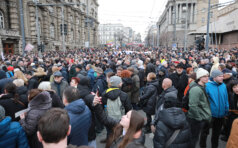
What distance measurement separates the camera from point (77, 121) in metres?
2.63

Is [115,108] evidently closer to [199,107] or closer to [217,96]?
[199,107]

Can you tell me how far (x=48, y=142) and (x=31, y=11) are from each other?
29.3 m

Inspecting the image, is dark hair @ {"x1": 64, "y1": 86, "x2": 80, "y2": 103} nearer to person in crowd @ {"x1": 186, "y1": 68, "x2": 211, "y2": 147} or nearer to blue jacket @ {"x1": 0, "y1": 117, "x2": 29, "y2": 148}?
blue jacket @ {"x1": 0, "y1": 117, "x2": 29, "y2": 148}

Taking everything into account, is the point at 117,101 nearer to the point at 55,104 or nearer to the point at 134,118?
the point at 55,104

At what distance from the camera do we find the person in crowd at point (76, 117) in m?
2.62

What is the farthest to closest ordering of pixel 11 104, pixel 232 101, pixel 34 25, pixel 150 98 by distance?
pixel 34 25 < pixel 150 98 < pixel 232 101 < pixel 11 104

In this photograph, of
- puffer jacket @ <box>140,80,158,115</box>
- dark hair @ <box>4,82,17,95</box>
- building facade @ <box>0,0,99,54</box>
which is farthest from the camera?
building facade @ <box>0,0,99,54</box>

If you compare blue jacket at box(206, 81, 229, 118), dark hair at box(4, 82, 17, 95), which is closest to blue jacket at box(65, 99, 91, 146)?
dark hair at box(4, 82, 17, 95)

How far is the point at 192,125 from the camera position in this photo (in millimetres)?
3779

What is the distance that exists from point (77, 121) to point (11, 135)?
0.88 meters

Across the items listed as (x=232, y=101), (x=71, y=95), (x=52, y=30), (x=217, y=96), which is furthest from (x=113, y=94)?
(x=52, y=30)

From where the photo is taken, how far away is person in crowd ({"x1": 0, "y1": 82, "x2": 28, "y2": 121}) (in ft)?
10.3

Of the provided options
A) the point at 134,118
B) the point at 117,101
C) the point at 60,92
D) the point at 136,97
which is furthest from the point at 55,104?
the point at 136,97

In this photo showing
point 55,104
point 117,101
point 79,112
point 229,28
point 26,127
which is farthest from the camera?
point 229,28
